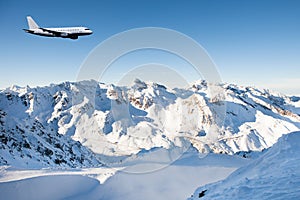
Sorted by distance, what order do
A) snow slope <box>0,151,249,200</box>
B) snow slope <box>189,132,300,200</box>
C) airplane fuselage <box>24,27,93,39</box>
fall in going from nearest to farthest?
snow slope <box>189,132,300,200</box>
snow slope <box>0,151,249,200</box>
airplane fuselage <box>24,27,93,39</box>

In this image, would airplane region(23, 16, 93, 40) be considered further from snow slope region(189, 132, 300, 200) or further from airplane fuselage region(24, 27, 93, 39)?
snow slope region(189, 132, 300, 200)

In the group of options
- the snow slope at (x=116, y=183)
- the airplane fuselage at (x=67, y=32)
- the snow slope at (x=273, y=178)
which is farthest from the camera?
the airplane fuselage at (x=67, y=32)

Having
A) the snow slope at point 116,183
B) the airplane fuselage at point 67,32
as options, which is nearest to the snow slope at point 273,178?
the snow slope at point 116,183

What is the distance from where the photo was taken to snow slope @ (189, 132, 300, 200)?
941cm

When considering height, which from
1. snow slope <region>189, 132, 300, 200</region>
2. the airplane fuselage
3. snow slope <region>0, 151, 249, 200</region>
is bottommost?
snow slope <region>0, 151, 249, 200</region>

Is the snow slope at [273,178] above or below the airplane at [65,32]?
below

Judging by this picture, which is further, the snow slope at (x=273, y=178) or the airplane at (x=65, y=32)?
the airplane at (x=65, y=32)

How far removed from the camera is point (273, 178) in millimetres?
10703

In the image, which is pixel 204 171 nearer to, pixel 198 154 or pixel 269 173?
pixel 198 154

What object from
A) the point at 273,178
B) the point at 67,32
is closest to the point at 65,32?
the point at 67,32

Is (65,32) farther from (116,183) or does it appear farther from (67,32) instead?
(116,183)

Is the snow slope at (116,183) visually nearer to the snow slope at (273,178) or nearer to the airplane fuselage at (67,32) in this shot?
the snow slope at (273,178)

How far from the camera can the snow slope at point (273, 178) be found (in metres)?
9.41

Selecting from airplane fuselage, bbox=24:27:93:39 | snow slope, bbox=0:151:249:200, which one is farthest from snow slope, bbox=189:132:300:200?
airplane fuselage, bbox=24:27:93:39
